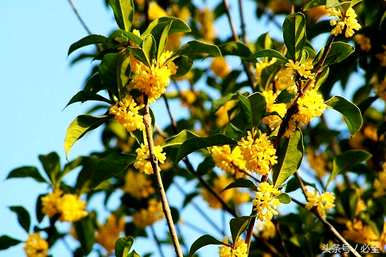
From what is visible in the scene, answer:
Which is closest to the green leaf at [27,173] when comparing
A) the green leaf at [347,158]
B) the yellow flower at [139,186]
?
the yellow flower at [139,186]

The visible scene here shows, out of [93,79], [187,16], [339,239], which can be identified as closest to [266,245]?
[339,239]

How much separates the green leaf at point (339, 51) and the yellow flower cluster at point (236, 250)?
2.27ft

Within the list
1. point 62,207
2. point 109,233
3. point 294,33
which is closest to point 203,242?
point 294,33

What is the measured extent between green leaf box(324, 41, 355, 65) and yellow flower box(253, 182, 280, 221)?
1.65 feet

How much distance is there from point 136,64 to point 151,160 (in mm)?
349

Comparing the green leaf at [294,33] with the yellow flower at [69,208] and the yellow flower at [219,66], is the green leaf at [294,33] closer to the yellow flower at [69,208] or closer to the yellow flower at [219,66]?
the yellow flower at [69,208]

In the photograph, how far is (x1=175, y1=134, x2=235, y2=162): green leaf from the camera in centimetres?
206

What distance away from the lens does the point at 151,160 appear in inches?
77.7

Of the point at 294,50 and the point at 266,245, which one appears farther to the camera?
the point at 266,245

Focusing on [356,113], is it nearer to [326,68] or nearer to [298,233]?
[326,68]

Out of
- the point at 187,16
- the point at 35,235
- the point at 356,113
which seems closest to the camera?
the point at 356,113

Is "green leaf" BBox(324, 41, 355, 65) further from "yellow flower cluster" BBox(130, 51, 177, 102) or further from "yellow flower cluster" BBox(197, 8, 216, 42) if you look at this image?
"yellow flower cluster" BBox(197, 8, 216, 42)

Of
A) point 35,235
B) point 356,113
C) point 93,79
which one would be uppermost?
point 93,79

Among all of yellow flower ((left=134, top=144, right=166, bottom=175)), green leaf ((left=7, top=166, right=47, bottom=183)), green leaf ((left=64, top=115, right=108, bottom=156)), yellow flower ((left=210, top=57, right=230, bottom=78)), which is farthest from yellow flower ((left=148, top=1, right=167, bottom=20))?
yellow flower ((left=134, top=144, right=166, bottom=175))
